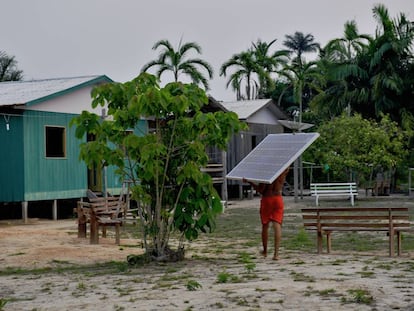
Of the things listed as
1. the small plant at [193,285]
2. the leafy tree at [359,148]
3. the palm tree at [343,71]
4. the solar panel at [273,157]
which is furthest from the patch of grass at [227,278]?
the palm tree at [343,71]

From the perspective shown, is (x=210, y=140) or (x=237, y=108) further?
(x=237, y=108)

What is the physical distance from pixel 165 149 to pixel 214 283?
2.96m

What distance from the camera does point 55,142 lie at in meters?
24.0

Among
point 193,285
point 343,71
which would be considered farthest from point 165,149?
point 343,71

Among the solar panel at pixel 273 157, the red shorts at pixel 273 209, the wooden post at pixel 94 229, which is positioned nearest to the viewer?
the solar panel at pixel 273 157

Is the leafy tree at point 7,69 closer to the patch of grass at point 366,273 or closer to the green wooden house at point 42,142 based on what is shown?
the green wooden house at point 42,142

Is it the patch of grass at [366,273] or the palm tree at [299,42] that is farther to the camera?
the palm tree at [299,42]

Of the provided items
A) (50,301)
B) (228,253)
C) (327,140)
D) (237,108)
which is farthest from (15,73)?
(50,301)

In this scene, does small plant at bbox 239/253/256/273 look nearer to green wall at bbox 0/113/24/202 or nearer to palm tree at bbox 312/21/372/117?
green wall at bbox 0/113/24/202

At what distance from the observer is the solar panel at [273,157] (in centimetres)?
1116

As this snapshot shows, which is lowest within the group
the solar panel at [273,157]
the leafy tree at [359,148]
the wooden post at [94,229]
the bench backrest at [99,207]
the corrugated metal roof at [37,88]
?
the wooden post at [94,229]

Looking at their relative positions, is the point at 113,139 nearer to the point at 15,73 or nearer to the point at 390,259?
the point at 390,259

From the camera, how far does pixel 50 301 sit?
831cm

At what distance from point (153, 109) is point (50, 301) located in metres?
3.66
